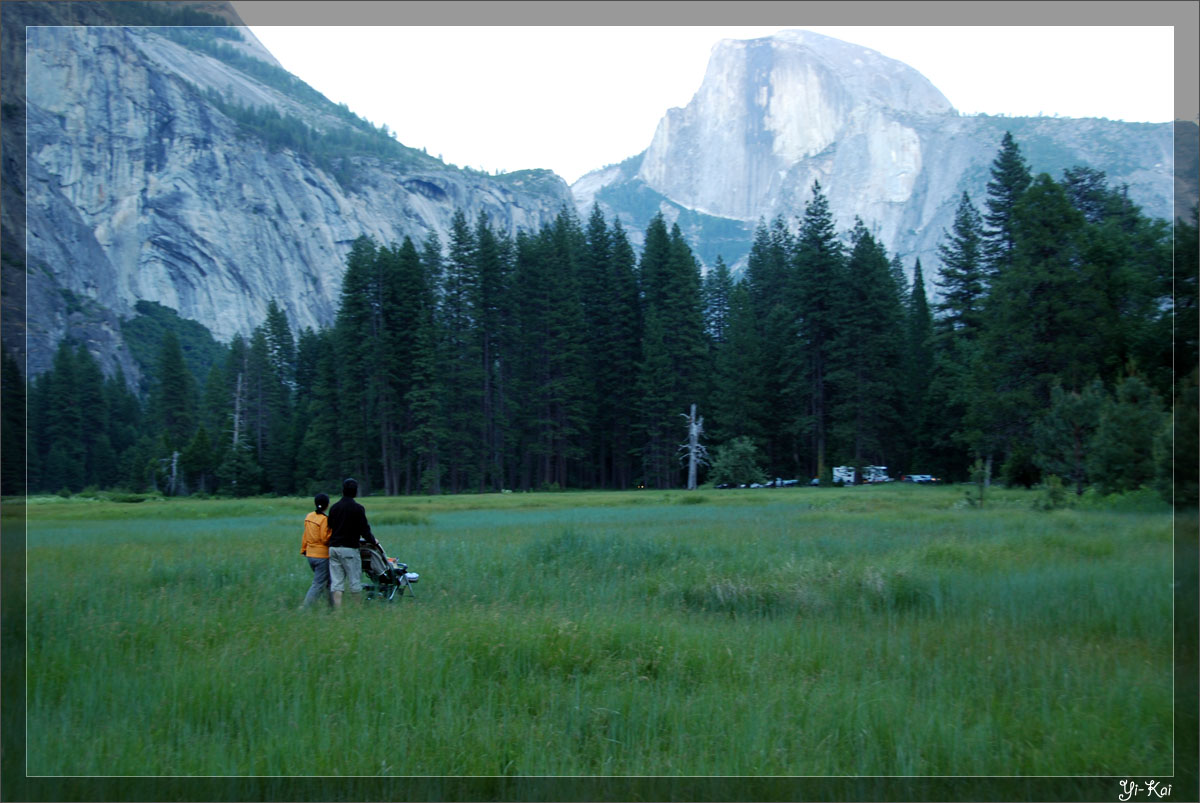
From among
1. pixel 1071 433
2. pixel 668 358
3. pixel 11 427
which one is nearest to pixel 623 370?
pixel 668 358

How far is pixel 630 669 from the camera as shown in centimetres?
700

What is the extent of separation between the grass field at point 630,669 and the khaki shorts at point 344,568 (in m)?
0.55

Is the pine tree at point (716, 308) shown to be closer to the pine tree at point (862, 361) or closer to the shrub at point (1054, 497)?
the pine tree at point (862, 361)

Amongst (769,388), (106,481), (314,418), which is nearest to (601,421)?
(769,388)

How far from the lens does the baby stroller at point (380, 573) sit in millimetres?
10383

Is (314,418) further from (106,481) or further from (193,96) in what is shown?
(193,96)

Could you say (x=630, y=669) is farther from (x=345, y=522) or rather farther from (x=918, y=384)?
(x=918, y=384)

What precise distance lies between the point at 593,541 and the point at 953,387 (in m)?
43.3

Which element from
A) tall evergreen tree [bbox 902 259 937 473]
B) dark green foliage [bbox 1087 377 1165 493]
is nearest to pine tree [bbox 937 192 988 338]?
tall evergreen tree [bbox 902 259 937 473]

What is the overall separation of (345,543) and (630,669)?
5025mm

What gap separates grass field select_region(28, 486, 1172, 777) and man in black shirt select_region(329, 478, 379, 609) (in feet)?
2.14

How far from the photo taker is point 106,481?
34500mm

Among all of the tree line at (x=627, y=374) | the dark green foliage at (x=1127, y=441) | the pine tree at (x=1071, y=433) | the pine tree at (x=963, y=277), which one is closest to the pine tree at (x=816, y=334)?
the tree line at (x=627, y=374)

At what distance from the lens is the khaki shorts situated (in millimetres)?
9898
